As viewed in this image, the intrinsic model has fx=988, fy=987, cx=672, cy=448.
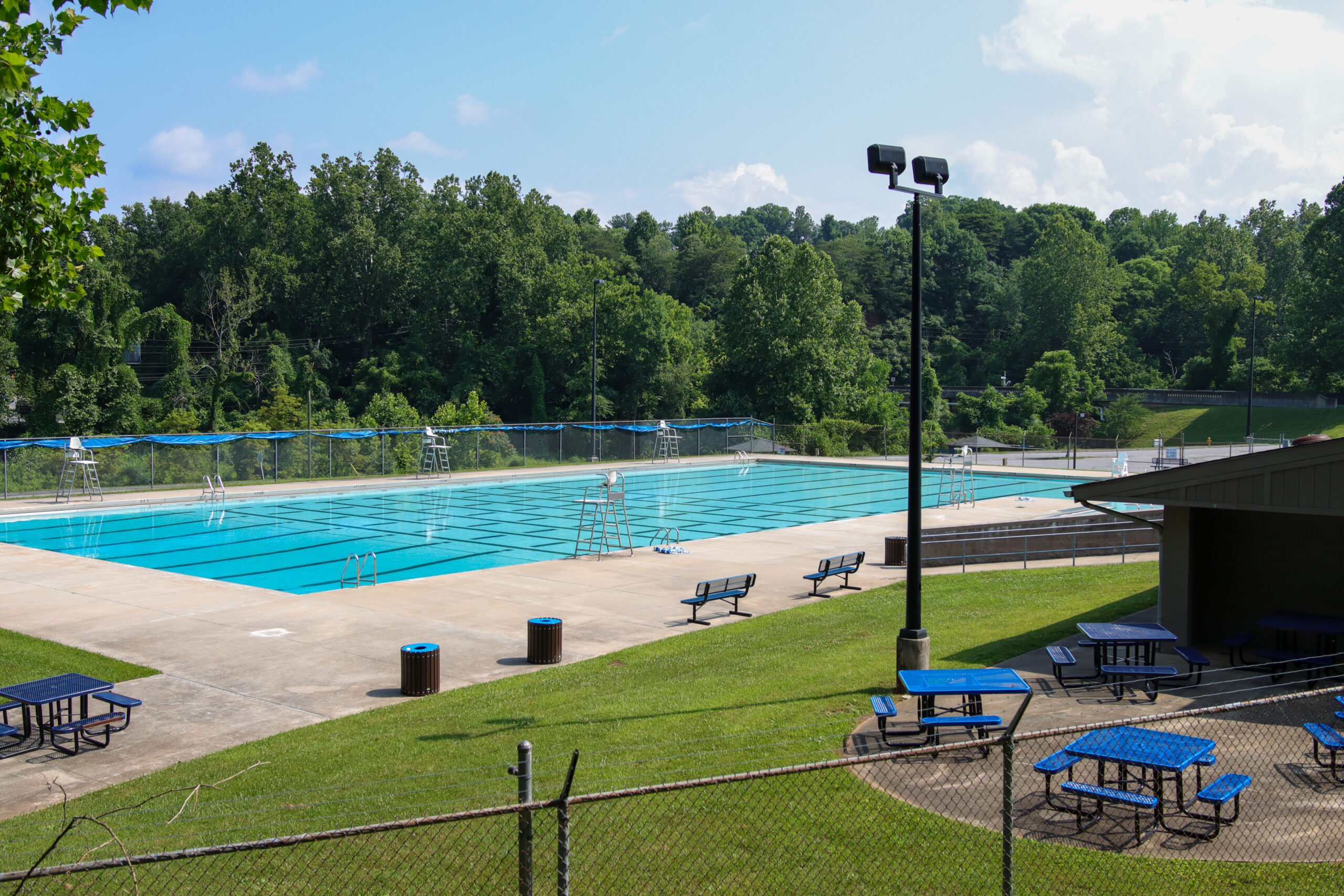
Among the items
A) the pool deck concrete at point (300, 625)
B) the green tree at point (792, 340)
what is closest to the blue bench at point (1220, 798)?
the pool deck concrete at point (300, 625)

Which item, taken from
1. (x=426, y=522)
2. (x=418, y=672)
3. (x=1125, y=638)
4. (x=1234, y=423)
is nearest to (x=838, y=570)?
(x=1125, y=638)

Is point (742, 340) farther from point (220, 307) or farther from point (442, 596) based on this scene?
point (442, 596)

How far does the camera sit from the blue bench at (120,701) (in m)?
10.1

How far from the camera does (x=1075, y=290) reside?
317 feet

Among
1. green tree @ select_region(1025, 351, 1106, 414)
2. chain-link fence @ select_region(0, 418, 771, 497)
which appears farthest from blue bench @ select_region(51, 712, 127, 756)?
green tree @ select_region(1025, 351, 1106, 414)

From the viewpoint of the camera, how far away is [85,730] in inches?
392

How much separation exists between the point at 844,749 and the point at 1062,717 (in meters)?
2.41

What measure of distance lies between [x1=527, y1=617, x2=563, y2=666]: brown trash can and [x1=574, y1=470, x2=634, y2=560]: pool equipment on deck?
766cm

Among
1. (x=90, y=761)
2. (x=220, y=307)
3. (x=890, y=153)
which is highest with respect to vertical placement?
(x=220, y=307)

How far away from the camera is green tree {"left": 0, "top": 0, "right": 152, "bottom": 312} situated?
823cm

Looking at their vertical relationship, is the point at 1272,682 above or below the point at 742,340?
below

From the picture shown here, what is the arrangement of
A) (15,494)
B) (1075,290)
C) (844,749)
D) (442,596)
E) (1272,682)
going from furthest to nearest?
(1075,290) < (15,494) < (442,596) < (1272,682) < (844,749)

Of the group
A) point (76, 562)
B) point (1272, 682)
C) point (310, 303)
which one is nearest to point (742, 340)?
point (310, 303)

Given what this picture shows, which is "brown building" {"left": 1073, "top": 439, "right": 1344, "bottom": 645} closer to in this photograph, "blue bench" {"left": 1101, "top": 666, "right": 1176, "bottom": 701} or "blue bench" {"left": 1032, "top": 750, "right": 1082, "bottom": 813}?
"blue bench" {"left": 1101, "top": 666, "right": 1176, "bottom": 701}
